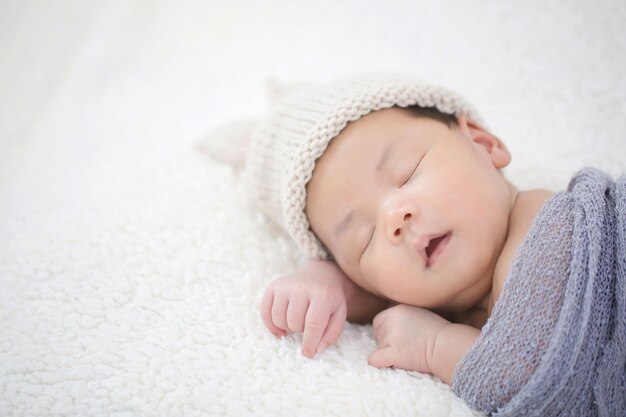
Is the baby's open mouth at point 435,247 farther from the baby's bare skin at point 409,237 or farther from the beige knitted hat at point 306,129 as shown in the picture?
the beige knitted hat at point 306,129

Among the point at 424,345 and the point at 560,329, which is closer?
the point at 560,329

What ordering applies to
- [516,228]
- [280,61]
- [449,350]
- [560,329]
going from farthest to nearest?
[280,61] < [516,228] < [449,350] < [560,329]

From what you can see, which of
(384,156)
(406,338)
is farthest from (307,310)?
(384,156)

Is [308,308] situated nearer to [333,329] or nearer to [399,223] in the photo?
[333,329]

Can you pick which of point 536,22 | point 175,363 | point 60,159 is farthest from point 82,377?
point 536,22

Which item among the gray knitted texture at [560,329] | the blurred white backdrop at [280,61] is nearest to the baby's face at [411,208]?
the gray knitted texture at [560,329]

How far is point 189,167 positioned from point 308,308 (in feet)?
2.18

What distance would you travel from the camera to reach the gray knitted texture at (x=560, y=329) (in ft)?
2.59

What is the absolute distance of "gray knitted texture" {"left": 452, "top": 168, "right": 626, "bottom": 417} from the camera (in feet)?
2.59

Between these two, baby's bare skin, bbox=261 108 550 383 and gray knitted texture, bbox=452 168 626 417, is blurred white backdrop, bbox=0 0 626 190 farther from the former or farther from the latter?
gray knitted texture, bbox=452 168 626 417

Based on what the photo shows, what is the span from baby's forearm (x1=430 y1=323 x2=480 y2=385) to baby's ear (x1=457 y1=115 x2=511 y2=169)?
41 centimetres

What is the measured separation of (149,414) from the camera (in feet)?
2.68

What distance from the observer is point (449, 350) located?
36.5 inches

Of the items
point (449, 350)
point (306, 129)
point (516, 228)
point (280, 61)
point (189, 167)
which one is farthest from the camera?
point (280, 61)
